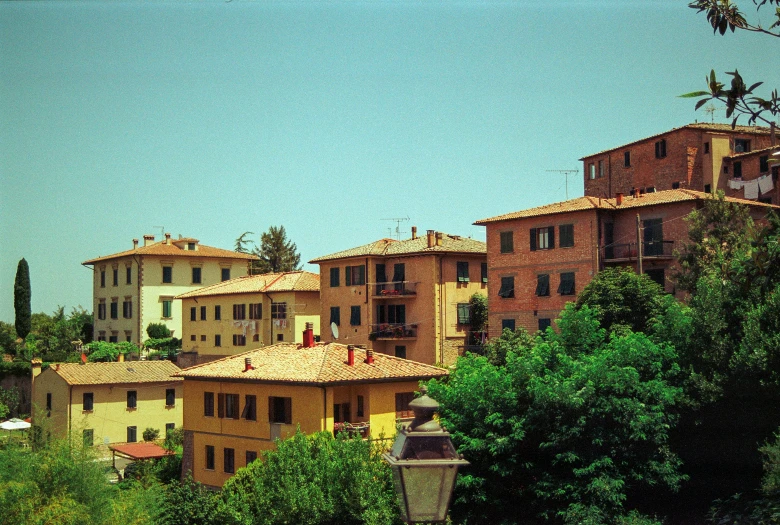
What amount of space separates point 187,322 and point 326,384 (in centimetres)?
3165

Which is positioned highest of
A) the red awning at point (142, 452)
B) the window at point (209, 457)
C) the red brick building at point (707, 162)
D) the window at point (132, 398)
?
the red brick building at point (707, 162)

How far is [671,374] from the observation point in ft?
82.5

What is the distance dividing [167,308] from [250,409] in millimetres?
32973

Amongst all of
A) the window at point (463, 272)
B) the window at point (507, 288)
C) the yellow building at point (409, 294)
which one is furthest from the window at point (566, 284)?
the window at point (463, 272)

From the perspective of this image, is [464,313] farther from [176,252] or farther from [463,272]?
[176,252]

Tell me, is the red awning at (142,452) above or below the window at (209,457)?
below

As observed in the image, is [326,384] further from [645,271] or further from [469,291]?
[469,291]

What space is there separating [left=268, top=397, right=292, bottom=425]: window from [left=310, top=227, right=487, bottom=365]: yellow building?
14866mm

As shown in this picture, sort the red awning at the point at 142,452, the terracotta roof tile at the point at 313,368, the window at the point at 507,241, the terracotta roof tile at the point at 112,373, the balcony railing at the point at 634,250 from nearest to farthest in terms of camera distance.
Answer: the terracotta roof tile at the point at 313,368
the balcony railing at the point at 634,250
the red awning at the point at 142,452
the window at the point at 507,241
the terracotta roof tile at the point at 112,373

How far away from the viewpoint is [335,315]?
49844 millimetres

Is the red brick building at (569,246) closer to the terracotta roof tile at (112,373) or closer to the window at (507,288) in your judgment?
the window at (507,288)

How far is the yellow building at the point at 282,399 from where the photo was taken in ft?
100

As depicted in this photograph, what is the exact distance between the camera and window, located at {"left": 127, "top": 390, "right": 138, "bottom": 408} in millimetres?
47469

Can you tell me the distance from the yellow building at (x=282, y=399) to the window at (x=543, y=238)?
1060 cm
